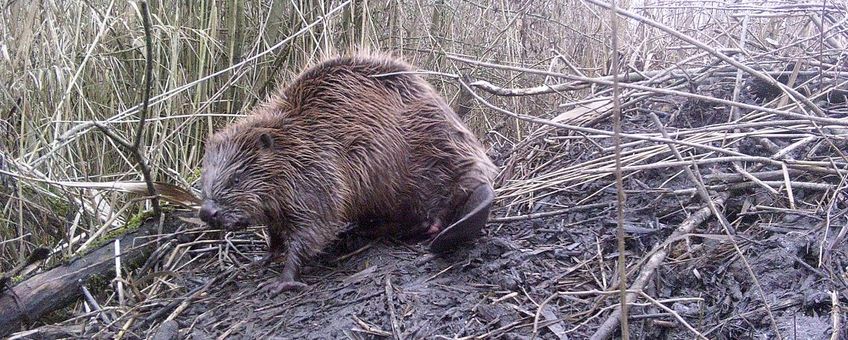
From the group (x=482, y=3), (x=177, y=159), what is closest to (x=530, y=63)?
(x=482, y=3)

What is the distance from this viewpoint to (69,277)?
9.69ft

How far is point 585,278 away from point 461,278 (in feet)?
1.42

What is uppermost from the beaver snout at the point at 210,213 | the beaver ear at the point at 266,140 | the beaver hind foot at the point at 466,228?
the beaver ear at the point at 266,140

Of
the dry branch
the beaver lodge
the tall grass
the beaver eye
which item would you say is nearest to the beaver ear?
the beaver eye

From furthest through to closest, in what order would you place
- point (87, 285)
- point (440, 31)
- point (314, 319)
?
point (440, 31) < point (87, 285) < point (314, 319)

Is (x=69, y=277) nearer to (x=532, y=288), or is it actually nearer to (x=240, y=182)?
(x=240, y=182)

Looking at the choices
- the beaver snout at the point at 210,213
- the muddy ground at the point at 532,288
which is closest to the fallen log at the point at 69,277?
the muddy ground at the point at 532,288

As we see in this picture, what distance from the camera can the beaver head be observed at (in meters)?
2.80

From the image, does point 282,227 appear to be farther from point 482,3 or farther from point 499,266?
point 482,3

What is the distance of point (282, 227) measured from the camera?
113 inches

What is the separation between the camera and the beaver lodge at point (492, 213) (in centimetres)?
239

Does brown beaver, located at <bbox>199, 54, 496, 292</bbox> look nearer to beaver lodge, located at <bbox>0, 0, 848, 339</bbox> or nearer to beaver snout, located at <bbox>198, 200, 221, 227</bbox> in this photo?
beaver snout, located at <bbox>198, 200, 221, 227</bbox>

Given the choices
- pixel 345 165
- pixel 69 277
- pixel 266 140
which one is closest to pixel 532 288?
pixel 345 165

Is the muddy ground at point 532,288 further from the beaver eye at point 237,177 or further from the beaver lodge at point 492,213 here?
the beaver eye at point 237,177
